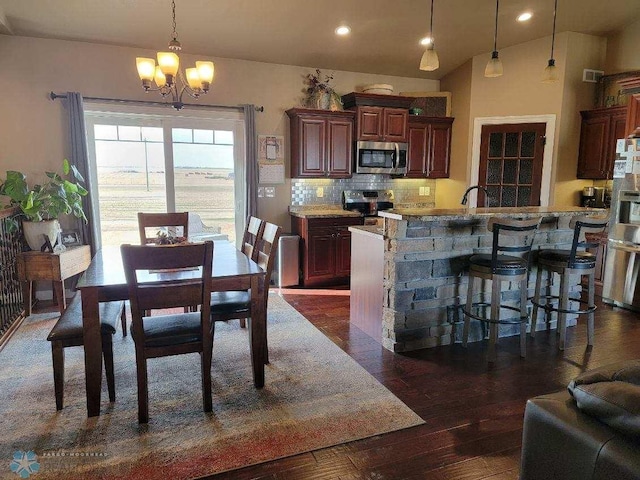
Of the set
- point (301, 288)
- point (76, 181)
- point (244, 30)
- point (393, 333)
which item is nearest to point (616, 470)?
point (393, 333)

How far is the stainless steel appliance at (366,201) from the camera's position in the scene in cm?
591

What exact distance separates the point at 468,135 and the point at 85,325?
17.1 feet

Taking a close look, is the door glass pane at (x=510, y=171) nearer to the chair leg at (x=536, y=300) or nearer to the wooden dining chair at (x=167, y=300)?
the chair leg at (x=536, y=300)

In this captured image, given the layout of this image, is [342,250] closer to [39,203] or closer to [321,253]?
[321,253]

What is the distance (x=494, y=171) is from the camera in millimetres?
5797

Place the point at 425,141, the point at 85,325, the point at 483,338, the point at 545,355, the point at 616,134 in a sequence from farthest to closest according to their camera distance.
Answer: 1. the point at 425,141
2. the point at 616,134
3. the point at 483,338
4. the point at 545,355
5. the point at 85,325

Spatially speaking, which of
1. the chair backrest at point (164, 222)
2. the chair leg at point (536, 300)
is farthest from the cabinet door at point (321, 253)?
the chair leg at point (536, 300)

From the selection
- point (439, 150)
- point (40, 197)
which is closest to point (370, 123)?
point (439, 150)

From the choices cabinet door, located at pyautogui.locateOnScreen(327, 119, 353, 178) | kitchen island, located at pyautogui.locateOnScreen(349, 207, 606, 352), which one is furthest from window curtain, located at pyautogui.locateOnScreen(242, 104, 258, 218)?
kitchen island, located at pyautogui.locateOnScreen(349, 207, 606, 352)

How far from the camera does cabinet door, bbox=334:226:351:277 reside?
5.38 metres

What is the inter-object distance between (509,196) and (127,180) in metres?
4.81

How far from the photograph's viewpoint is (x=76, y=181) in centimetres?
466

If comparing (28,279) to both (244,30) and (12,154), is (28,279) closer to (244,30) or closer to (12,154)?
(12,154)

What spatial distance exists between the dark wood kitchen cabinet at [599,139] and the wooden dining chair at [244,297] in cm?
445
